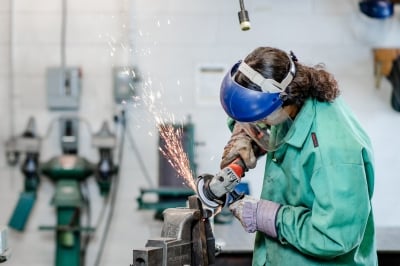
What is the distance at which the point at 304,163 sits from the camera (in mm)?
1780

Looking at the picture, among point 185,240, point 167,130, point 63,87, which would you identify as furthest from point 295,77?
point 63,87

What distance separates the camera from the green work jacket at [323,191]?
169 centimetres

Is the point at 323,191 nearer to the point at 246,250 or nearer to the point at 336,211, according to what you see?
the point at 336,211

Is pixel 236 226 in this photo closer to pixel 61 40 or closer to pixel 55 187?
pixel 55 187

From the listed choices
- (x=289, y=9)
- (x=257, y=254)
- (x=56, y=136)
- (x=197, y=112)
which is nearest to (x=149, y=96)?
(x=197, y=112)

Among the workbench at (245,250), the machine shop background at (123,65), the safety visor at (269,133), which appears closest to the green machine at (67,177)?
the machine shop background at (123,65)

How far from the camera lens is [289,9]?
11.9ft

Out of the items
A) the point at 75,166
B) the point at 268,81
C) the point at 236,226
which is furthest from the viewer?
the point at 75,166

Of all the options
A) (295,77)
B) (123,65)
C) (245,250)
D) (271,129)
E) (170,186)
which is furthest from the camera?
(123,65)

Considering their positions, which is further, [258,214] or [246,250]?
[246,250]

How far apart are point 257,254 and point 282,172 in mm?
276

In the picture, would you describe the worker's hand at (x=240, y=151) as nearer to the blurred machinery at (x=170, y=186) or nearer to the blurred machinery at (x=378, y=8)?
the blurred machinery at (x=170, y=186)

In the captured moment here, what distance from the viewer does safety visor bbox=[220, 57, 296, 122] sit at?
67.1 inches

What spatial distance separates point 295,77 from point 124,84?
1891mm
